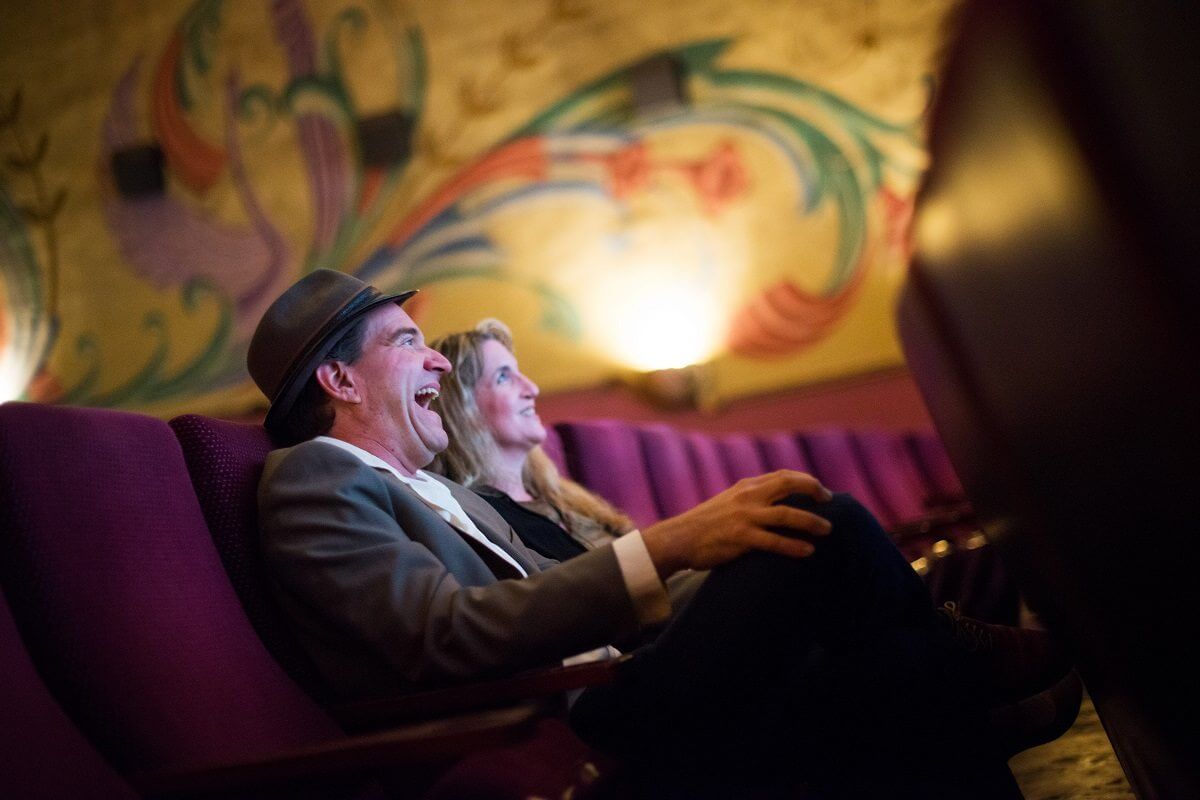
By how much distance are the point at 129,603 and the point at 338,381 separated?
45 cm

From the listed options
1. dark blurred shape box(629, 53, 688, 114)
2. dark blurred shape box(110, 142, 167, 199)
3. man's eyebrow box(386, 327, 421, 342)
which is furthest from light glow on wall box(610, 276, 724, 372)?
man's eyebrow box(386, 327, 421, 342)

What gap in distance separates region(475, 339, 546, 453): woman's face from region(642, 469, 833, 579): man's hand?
90 centimetres

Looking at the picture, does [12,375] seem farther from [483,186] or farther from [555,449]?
[555,449]

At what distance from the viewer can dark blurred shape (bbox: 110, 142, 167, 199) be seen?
12.3 feet

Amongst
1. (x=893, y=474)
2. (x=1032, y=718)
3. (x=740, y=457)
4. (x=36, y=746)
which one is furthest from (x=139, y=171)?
(x=1032, y=718)

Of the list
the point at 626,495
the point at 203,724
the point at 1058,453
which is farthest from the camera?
the point at 626,495

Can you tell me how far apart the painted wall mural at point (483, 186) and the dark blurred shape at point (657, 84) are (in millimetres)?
17

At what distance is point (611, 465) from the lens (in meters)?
2.36

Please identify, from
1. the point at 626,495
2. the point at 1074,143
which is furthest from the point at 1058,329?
the point at 626,495

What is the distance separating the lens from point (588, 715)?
3.47ft

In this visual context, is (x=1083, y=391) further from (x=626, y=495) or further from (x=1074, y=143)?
(x=626, y=495)

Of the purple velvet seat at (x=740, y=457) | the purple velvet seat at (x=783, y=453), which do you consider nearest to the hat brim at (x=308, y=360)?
the purple velvet seat at (x=740, y=457)

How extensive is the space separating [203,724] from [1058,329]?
77cm

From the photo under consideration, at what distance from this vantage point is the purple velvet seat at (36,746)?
796 mm
